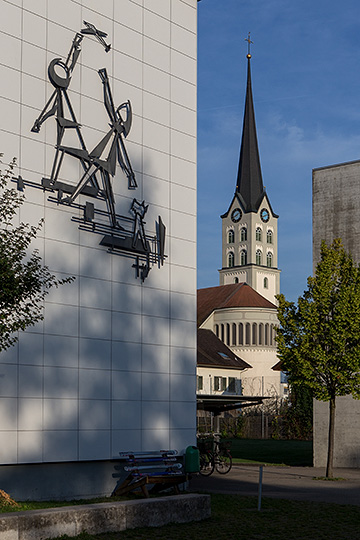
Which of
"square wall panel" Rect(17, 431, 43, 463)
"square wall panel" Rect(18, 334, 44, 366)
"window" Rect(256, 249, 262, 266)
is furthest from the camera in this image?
"window" Rect(256, 249, 262, 266)

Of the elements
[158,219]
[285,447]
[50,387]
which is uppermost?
[158,219]

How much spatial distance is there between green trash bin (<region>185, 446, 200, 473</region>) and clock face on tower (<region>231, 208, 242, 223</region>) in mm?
146238

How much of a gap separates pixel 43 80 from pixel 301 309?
11.6 m

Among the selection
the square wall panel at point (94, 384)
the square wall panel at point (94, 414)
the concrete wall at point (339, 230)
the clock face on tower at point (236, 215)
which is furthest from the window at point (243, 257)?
the square wall panel at point (94, 414)

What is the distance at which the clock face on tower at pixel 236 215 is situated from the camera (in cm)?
16700

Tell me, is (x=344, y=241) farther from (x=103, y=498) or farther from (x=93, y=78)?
(x=103, y=498)

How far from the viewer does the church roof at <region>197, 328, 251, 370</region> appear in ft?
285

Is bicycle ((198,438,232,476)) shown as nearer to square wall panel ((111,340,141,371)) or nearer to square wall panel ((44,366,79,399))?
square wall panel ((111,340,141,371))

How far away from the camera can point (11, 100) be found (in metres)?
18.3

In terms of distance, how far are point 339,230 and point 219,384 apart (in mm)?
58367

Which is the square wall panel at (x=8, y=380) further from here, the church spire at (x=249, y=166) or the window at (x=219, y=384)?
the church spire at (x=249, y=166)

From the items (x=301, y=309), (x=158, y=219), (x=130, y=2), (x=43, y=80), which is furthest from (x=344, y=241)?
(x=43, y=80)

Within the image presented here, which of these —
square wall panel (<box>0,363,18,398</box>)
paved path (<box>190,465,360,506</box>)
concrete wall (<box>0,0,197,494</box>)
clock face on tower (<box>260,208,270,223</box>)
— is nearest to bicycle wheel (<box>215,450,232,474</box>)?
paved path (<box>190,465,360,506</box>)

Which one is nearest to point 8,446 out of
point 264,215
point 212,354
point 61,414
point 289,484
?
point 61,414
